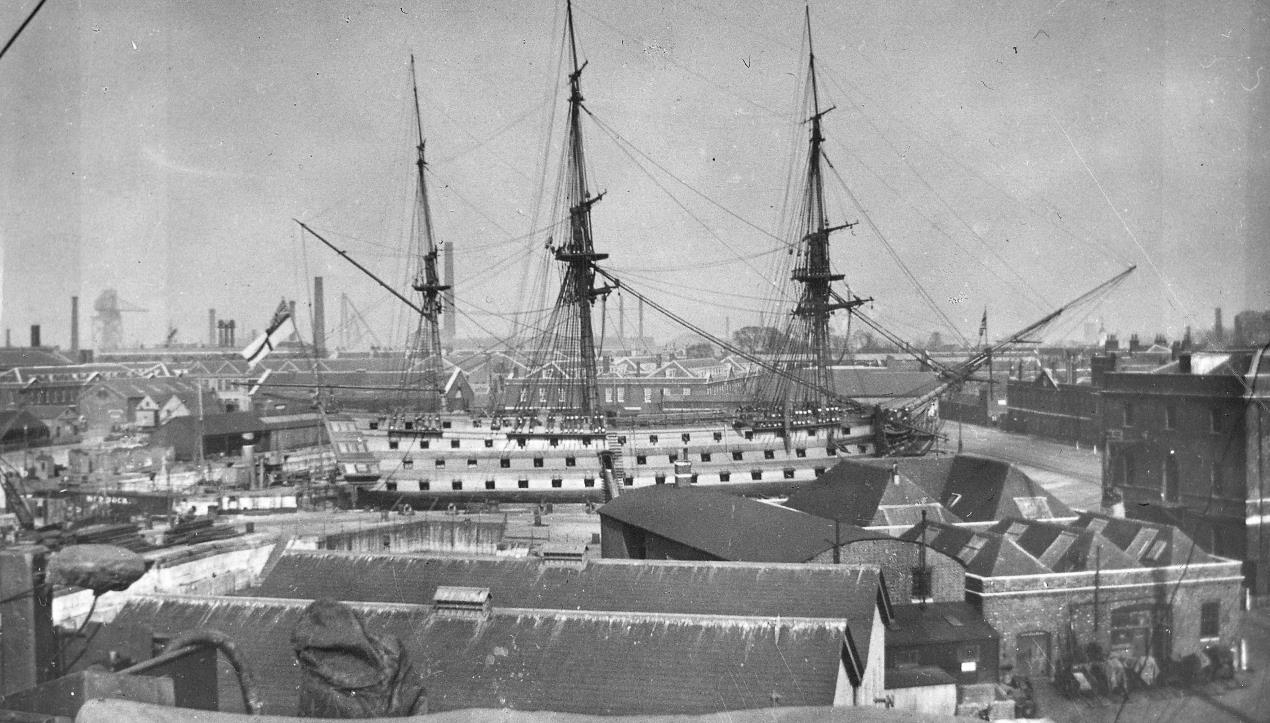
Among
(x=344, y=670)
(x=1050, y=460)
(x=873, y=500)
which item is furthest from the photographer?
(x=1050, y=460)

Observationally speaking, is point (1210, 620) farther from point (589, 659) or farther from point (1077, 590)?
point (589, 659)

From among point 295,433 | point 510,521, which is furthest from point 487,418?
point 295,433

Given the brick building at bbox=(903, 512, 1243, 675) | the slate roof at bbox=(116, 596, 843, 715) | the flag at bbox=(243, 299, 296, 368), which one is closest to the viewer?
the slate roof at bbox=(116, 596, 843, 715)

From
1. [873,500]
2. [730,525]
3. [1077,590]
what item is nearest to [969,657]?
[1077,590]

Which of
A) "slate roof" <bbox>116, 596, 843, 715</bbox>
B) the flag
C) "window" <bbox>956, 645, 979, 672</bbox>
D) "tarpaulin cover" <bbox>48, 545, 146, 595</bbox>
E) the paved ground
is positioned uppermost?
the flag

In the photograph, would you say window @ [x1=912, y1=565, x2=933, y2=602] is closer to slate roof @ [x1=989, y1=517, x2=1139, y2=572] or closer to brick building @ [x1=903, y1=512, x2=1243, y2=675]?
brick building @ [x1=903, y1=512, x2=1243, y2=675]

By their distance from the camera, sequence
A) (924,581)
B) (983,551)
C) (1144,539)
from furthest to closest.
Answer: (983,551), (924,581), (1144,539)

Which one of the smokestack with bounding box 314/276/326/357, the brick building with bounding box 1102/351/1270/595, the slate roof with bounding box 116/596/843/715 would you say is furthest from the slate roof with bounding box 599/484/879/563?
the smokestack with bounding box 314/276/326/357
